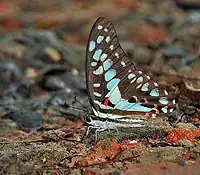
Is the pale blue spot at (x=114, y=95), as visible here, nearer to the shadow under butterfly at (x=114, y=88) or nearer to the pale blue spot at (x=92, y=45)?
the shadow under butterfly at (x=114, y=88)

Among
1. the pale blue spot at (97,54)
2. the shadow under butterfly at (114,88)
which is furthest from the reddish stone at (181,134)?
the pale blue spot at (97,54)

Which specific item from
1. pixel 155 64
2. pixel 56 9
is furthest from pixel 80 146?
pixel 56 9

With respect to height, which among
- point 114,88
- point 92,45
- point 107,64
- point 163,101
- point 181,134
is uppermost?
point 92,45

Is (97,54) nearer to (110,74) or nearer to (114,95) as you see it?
(110,74)

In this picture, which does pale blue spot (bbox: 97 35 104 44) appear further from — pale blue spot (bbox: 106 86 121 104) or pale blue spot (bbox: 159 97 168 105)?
pale blue spot (bbox: 159 97 168 105)

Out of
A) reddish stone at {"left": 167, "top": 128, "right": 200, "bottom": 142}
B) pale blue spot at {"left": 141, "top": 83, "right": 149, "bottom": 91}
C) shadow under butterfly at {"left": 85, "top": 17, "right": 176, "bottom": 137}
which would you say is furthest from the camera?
pale blue spot at {"left": 141, "top": 83, "right": 149, "bottom": 91}

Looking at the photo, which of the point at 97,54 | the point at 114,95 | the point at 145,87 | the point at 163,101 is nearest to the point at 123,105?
the point at 114,95

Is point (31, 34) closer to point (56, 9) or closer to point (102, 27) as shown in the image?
point (56, 9)

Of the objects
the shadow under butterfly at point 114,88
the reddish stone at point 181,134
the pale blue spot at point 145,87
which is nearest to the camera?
the reddish stone at point 181,134

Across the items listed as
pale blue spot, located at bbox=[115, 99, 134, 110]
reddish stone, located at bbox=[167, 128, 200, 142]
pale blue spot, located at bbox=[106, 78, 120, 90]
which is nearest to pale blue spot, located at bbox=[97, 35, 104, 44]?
pale blue spot, located at bbox=[106, 78, 120, 90]
